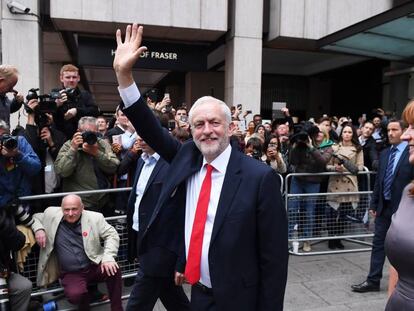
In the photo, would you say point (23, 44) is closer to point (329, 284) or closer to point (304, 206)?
point (304, 206)

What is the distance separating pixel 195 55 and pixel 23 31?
15.2 ft

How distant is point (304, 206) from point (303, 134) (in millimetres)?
1077

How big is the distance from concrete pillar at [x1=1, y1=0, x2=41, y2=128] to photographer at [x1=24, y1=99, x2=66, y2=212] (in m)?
5.98

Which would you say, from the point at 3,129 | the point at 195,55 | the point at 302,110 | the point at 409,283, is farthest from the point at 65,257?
the point at 302,110

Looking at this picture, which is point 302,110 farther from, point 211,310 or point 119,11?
point 211,310

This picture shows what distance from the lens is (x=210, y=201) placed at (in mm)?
2285

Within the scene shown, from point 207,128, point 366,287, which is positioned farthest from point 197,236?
point 366,287

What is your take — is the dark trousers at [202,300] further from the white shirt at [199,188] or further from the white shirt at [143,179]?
the white shirt at [143,179]

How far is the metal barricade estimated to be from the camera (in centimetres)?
607

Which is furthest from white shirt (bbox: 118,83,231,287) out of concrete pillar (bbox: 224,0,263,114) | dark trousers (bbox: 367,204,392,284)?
concrete pillar (bbox: 224,0,263,114)

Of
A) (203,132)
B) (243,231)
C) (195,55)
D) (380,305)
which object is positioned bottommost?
(380,305)

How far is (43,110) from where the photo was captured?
440cm

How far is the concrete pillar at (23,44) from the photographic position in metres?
9.80

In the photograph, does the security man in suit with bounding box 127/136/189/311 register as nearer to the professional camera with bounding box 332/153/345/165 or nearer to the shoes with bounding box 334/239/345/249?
the professional camera with bounding box 332/153/345/165
